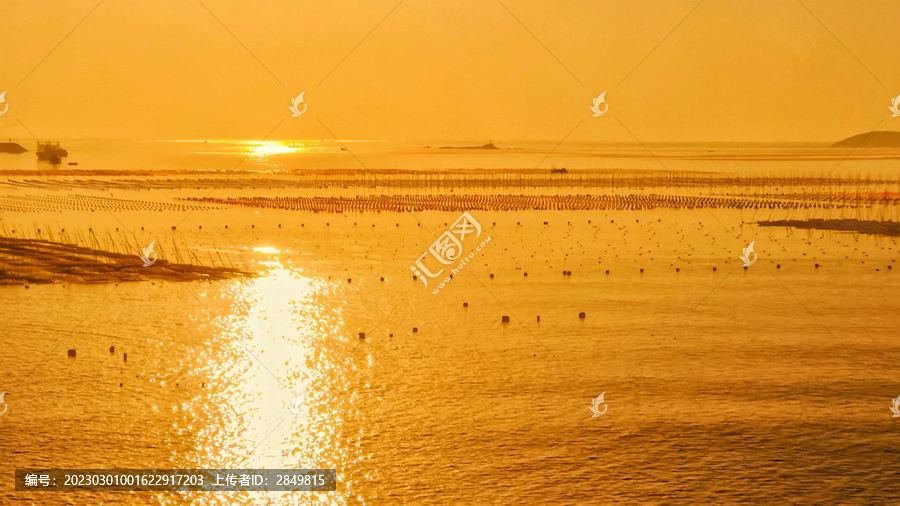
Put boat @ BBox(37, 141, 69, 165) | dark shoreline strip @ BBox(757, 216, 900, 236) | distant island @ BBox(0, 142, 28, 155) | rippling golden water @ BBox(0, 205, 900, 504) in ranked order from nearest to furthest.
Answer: rippling golden water @ BBox(0, 205, 900, 504), dark shoreline strip @ BBox(757, 216, 900, 236), boat @ BBox(37, 141, 69, 165), distant island @ BBox(0, 142, 28, 155)

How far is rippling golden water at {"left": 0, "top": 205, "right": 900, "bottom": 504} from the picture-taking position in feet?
44.8

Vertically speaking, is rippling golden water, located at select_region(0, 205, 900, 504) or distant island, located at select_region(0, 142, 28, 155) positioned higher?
distant island, located at select_region(0, 142, 28, 155)

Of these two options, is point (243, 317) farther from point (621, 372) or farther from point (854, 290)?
point (854, 290)

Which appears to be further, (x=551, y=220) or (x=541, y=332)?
(x=551, y=220)

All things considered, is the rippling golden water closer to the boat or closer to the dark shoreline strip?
the dark shoreline strip

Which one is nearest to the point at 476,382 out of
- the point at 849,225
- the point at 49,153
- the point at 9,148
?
the point at 849,225

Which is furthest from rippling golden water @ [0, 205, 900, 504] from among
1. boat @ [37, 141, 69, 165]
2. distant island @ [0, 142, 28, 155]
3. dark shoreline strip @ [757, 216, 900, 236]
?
distant island @ [0, 142, 28, 155]

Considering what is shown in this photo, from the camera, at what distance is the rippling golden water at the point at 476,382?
537 inches

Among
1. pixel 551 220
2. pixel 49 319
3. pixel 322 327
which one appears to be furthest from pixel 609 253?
pixel 49 319

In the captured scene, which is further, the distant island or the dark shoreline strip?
the distant island

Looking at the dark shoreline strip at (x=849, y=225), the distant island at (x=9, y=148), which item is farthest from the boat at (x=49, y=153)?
the dark shoreline strip at (x=849, y=225)

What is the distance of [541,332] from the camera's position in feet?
73.1

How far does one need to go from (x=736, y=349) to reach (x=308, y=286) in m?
13.1

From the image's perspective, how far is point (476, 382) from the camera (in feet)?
59.3
